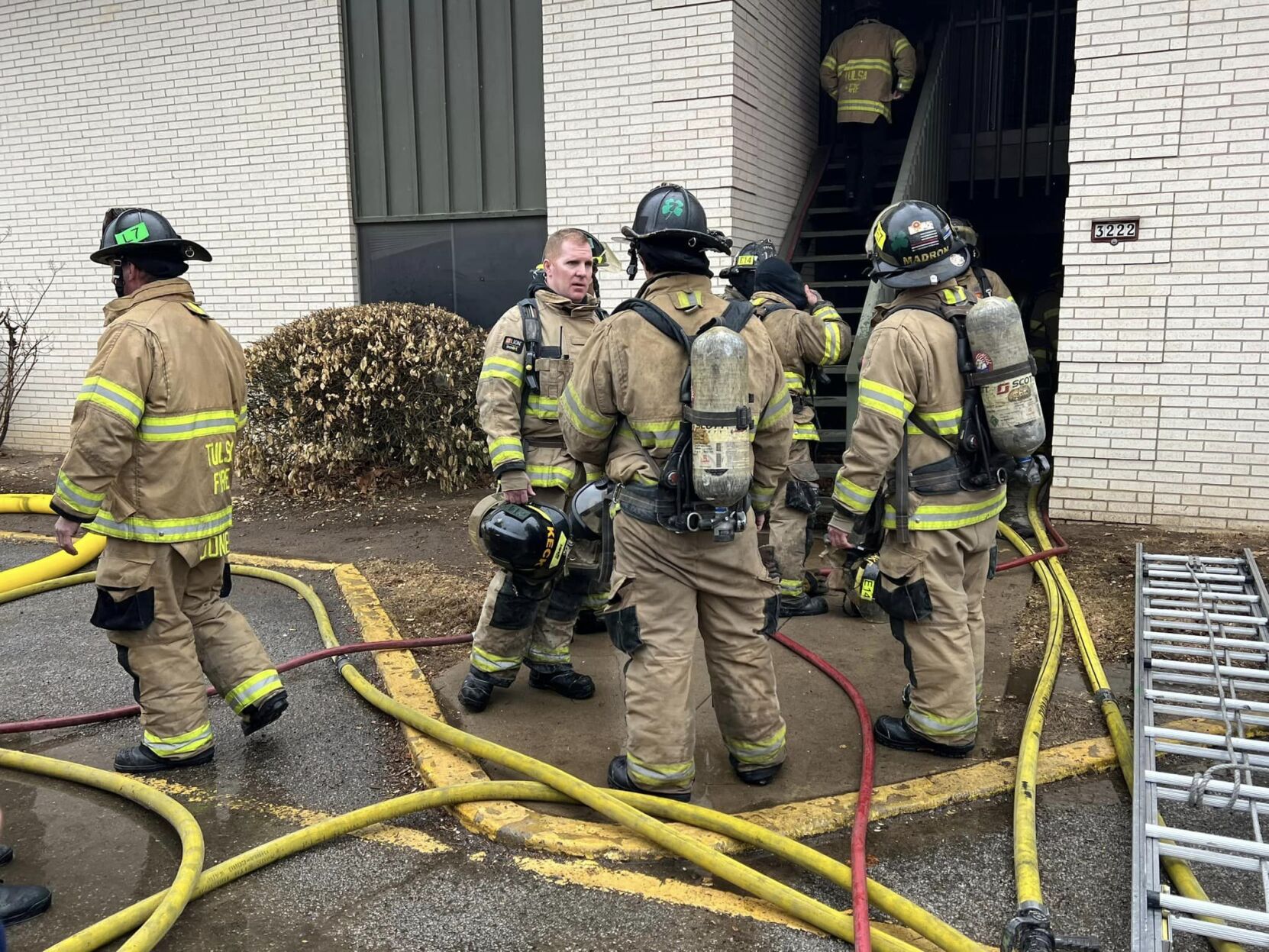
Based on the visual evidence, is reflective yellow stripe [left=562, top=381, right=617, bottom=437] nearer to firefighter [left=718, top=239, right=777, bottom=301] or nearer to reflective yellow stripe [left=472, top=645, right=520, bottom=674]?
reflective yellow stripe [left=472, top=645, right=520, bottom=674]

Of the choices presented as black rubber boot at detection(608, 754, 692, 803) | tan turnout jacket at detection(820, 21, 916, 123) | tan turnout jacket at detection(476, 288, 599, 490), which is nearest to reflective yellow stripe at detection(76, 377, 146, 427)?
tan turnout jacket at detection(476, 288, 599, 490)

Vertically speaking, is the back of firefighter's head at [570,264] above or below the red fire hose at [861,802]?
above

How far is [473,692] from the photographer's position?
4176mm

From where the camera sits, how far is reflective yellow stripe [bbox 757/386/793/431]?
3482 mm

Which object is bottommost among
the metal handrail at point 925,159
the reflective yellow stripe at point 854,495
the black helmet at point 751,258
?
the reflective yellow stripe at point 854,495

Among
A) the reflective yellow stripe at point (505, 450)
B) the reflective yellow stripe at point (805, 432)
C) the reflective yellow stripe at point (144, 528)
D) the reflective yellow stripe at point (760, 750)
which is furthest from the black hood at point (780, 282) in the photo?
the reflective yellow stripe at point (144, 528)

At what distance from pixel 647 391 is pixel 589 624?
7.30ft

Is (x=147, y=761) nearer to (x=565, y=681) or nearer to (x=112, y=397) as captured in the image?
(x=112, y=397)

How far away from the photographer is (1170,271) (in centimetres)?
645

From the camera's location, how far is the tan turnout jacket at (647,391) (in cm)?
330

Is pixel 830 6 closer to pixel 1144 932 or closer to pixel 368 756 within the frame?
pixel 368 756

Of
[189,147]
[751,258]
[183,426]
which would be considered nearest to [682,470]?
[183,426]

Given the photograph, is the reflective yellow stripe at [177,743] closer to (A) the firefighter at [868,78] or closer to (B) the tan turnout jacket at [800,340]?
(B) the tan turnout jacket at [800,340]

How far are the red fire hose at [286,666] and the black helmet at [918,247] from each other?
105 inches
